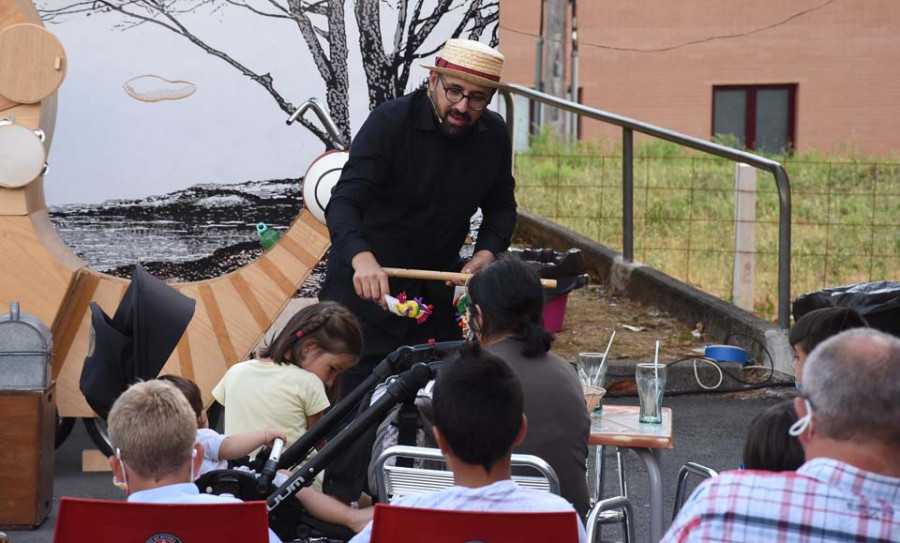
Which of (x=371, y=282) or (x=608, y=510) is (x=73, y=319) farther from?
(x=608, y=510)

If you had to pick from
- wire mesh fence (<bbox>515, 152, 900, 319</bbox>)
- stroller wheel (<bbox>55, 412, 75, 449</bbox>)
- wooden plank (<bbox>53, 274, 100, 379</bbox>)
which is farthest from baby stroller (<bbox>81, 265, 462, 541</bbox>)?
wire mesh fence (<bbox>515, 152, 900, 319</bbox>)

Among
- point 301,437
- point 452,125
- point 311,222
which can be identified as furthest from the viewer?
point 311,222

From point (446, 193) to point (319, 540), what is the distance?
1558 millimetres

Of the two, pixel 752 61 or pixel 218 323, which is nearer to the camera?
pixel 218 323

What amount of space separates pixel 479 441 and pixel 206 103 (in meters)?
4.63

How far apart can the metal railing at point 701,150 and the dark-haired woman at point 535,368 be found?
373 centimetres

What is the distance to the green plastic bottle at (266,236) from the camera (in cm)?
650

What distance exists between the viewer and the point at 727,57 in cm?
2027

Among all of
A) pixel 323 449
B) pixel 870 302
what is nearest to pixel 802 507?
pixel 323 449

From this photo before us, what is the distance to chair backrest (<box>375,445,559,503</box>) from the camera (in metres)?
3.22

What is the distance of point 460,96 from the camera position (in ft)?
15.1

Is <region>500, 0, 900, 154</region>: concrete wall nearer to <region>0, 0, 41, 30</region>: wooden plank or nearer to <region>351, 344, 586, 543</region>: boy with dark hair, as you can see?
<region>0, 0, 41, 30</region>: wooden plank

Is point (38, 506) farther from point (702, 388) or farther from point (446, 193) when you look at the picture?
point (702, 388)

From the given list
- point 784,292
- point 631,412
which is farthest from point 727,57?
point 631,412
